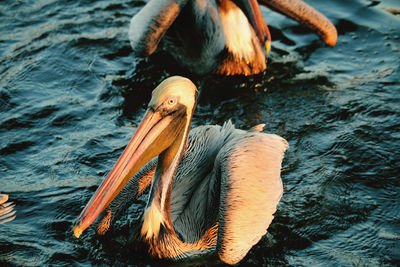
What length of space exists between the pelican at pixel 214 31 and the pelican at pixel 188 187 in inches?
78.9

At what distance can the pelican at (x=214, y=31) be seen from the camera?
555 cm

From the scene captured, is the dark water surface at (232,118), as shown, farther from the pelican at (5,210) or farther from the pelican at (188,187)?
the pelican at (188,187)

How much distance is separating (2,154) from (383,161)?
3135 mm

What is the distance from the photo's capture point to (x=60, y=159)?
4.60m

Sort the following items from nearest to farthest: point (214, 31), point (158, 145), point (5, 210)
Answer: point (158, 145) → point (5, 210) → point (214, 31)

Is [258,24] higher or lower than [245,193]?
lower

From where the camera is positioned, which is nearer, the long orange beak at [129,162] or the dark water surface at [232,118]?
the long orange beak at [129,162]

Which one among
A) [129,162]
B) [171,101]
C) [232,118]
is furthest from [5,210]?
[232,118]

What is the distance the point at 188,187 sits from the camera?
12.7 ft

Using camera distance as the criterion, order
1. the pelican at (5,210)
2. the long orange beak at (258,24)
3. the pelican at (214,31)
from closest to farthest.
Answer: the pelican at (5,210) → the long orange beak at (258,24) → the pelican at (214,31)

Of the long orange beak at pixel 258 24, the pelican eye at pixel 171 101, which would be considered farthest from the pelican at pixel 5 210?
the long orange beak at pixel 258 24

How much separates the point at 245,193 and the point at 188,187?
1.97 ft

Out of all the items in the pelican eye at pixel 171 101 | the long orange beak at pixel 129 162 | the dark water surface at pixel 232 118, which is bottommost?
the dark water surface at pixel 232 118

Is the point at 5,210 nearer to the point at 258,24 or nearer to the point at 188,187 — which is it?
the point at 188,187
